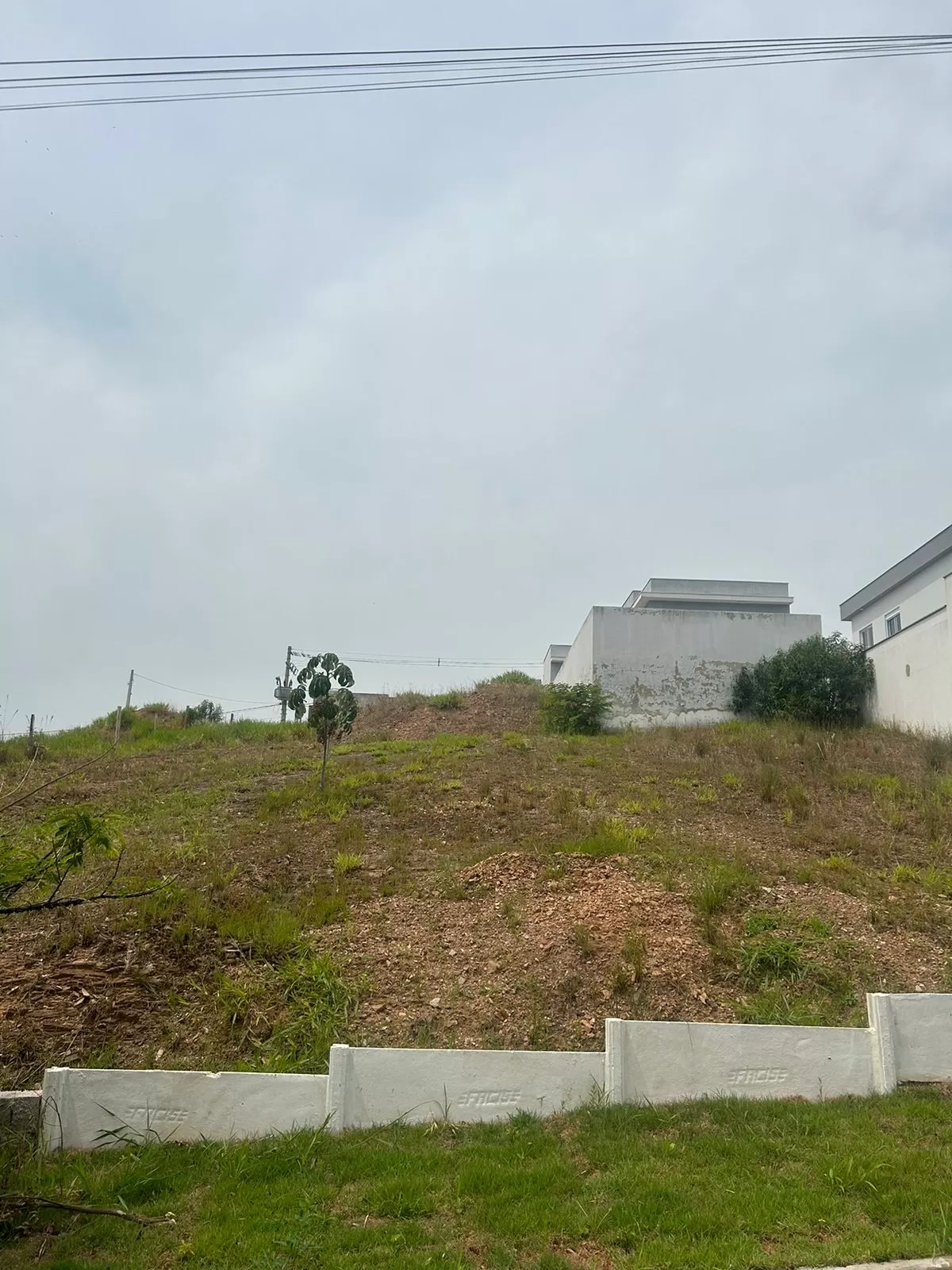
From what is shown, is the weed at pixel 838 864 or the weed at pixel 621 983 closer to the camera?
the weed at pixel 621 983

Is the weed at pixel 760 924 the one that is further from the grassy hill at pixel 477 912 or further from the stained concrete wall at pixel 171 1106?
the stained concrete wall at pixel 171 1106

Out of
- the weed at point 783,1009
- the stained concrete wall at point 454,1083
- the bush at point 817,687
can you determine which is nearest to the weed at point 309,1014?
the stained concrete wall at point 454,1083

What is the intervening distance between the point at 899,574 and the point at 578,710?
449 inches

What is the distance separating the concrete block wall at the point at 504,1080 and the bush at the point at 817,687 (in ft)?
48.5

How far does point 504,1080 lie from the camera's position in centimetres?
659

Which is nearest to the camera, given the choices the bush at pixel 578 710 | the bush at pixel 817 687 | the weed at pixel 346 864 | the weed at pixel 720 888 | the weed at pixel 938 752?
the weed at pixel 720 888

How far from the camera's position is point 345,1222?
504 cm

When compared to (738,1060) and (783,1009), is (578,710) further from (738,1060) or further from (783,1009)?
(738,1060)

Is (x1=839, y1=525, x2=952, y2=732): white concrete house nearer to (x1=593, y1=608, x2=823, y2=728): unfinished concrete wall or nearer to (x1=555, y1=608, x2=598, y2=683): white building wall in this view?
(x1=593, y1=608, x2=823, y2=728): unfinished concrete wall

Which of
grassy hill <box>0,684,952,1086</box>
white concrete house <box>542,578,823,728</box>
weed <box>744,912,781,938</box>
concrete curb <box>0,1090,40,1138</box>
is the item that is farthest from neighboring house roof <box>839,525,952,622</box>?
concrete curb <box>0,1090,40,1138</box>

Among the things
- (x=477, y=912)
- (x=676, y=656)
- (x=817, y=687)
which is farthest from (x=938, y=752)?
(x=477, y=912)

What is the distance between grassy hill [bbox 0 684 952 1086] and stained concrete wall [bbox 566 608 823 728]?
6.73 meters

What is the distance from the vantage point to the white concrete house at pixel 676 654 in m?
22.8

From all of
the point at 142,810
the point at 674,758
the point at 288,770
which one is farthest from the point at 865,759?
the point at 142,810
